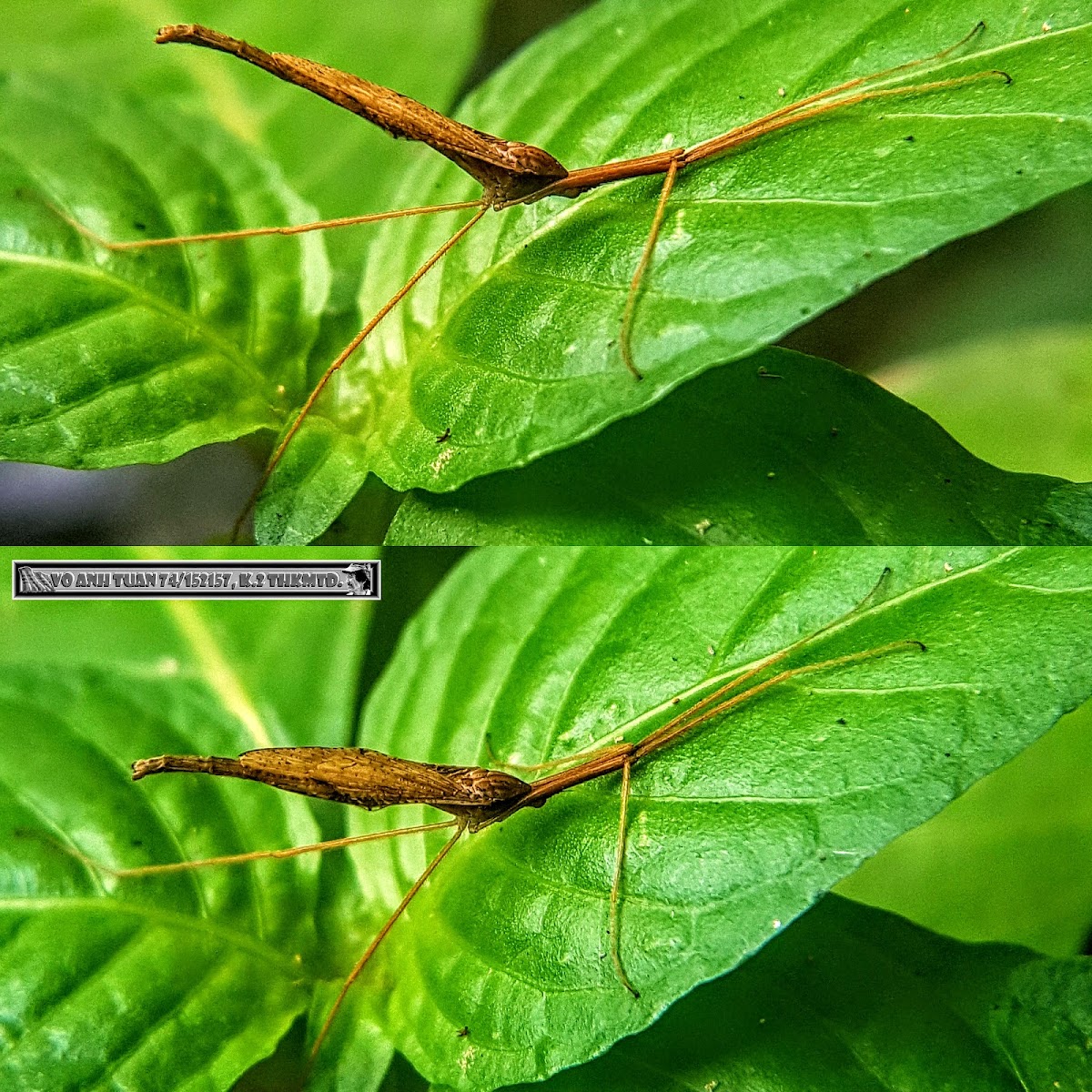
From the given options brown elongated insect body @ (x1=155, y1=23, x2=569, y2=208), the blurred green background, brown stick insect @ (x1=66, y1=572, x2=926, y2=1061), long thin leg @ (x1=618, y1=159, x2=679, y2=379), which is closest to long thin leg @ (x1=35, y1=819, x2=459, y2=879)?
brown stick insect @ (x1=66, y1=572, x2=926, y2=1061)

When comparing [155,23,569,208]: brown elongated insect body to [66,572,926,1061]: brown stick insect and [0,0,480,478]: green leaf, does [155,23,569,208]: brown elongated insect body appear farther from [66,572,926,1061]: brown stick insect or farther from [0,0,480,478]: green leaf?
[66,572,926,1061]: brown stick insect

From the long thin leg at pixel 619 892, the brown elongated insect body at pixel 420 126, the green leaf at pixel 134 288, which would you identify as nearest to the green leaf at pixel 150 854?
the green leaf at pixel 134 288

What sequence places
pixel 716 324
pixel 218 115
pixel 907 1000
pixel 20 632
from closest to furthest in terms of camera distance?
pixel 716 324 < pixel 907 1000 < pixel 20 632 < pixel 218 115

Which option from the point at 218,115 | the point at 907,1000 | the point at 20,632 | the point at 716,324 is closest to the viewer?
the point at 716,324

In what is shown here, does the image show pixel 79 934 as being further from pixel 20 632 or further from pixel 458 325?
pixel 458 325

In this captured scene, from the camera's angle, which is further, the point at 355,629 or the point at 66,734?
the point at 355,629

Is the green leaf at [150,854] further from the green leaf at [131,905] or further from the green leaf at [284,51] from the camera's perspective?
the green leaf at [284,51]

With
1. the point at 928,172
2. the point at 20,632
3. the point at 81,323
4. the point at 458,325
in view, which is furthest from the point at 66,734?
the point at 928,172
